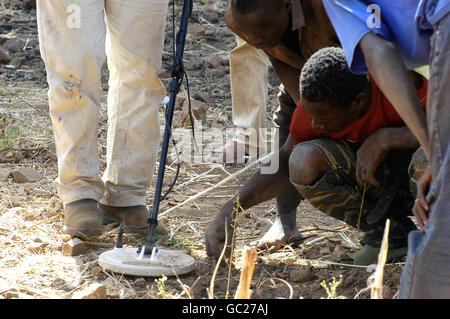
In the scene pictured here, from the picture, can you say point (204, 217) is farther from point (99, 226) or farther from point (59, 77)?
point (59, 77)

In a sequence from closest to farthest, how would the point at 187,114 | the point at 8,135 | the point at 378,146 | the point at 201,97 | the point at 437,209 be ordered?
the point at 437,209 < the point at 378,146 < the point at 8,135 < the point at 187,114 < the point at 201,97

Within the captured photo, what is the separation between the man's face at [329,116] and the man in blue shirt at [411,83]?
13.2 inches

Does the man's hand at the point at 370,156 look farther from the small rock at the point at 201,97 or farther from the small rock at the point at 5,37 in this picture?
the small rock at the point at 5,37

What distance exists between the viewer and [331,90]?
2.58 meters

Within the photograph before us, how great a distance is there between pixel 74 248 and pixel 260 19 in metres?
1.34

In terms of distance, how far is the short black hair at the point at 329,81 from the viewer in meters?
2.58

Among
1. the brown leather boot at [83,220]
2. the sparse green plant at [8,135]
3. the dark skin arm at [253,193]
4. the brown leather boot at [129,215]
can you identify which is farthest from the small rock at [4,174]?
the dark skin arm at [253,193]

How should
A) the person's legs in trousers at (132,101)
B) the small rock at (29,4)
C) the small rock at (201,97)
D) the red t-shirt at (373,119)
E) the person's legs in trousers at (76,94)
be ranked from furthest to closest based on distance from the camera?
the small rock at (29,4) < the small rock at (201,97) < the person's legs in trousers at (132,101) < the person's legs in trousers at (76,94) < the red t-shirt at (373,119)

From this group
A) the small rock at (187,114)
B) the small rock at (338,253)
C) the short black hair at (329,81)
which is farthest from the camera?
the small rock at (187,114)

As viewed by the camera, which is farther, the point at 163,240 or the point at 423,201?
the point at 163,240

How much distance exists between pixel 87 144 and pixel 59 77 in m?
0.35

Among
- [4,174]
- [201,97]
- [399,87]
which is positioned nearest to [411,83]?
[399,87]

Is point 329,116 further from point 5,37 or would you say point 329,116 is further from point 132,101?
point 5,37
